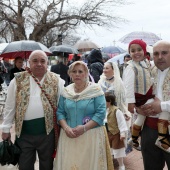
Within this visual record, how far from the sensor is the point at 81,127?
2.80 metres

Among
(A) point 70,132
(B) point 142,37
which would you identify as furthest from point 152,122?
(B) point 142,37

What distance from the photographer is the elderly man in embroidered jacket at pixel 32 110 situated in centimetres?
288

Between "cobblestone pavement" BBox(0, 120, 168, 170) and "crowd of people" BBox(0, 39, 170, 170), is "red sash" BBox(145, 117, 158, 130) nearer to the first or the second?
"crowd of people" BBox(0, 39, 170, 170)

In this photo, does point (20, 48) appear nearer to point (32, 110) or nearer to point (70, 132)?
point (32, 110)

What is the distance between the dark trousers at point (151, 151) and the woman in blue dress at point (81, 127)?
1.49 ft

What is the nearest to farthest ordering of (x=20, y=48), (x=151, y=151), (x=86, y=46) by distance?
1. (x=151, y=151)
2. (x=20, y=48)
3. (x=86, y=46)

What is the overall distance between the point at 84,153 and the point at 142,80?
1.01 meters

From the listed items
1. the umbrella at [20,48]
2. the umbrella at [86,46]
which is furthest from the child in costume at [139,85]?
the umbrella at [86,46]

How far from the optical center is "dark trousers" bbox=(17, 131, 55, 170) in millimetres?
2936

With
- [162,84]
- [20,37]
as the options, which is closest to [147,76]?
[162,84]

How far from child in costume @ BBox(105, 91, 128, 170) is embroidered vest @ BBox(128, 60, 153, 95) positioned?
5.27 feet

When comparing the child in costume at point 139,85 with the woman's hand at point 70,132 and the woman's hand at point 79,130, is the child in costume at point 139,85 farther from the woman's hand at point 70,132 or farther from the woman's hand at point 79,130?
the woman's hand at point 70,132

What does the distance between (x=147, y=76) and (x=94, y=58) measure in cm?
356

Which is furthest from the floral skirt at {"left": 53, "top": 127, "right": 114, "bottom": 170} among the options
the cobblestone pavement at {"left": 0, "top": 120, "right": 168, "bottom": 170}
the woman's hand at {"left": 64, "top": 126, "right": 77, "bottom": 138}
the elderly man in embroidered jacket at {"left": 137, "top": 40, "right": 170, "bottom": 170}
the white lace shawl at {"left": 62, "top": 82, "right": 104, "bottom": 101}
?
the cobblestone pavement at {"left": 0, "top": 120, "right": 168, "bottom": 170}
